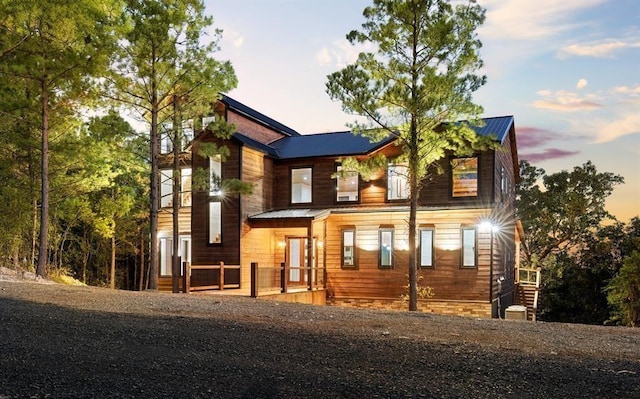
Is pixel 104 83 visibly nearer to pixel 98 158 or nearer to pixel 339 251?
pixel 98 158

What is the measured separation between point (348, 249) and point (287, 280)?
365 cm

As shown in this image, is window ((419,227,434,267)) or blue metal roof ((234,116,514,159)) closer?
window ((419,227,434,267))

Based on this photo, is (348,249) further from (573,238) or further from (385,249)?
(573,238)

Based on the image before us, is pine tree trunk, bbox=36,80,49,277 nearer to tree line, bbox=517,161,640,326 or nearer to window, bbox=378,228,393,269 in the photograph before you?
window, bbox=378,228,393,269

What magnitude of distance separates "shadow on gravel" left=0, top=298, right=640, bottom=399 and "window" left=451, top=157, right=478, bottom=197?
47.2 feet

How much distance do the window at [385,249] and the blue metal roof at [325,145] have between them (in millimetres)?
3369

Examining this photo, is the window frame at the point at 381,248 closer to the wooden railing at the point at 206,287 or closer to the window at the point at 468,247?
the window at the point at 468,247

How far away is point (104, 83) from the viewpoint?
16344mm

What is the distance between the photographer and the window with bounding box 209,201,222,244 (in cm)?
2199

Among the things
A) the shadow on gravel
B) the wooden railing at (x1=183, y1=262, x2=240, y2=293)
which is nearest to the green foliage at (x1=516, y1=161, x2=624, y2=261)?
the wooden railing at (x1=183, y1=262, x2=240, y2=293)

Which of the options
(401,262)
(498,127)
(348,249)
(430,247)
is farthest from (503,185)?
(348,249)

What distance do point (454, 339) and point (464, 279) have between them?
13.4 meters

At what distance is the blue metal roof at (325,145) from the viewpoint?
22.6 meters

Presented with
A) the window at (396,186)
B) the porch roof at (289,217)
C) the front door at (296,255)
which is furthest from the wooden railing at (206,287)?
the window at (396,186)
